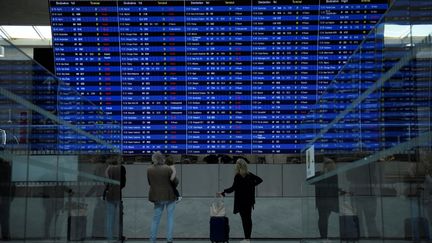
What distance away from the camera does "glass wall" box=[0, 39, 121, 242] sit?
5.41 meters

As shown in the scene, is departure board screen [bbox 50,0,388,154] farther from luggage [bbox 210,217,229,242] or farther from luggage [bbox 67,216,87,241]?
luggage [bbox 67,216,87,241]

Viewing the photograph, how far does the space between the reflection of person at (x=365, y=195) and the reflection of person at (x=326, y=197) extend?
3.86 ft

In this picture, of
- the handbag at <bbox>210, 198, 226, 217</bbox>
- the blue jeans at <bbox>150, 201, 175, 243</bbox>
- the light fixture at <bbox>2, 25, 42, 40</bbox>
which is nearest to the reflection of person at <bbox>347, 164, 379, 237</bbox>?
the blue jeans at <bbox>150, 201, 175, 243</bbox>

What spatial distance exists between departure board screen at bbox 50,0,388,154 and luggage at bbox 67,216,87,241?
6.28 metres

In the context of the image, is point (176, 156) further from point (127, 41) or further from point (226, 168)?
point (127, 41)

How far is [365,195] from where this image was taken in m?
6.30

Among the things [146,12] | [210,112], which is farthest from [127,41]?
[210,112]

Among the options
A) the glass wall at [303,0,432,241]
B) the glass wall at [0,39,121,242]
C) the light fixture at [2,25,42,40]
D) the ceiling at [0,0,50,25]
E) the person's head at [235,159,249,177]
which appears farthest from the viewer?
the light fixture at [2,25,42,40]

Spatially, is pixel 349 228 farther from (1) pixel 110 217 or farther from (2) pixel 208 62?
(2) pixel 208 62

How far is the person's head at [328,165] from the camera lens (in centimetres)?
866

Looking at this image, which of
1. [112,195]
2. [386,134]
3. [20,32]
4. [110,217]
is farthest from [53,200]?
[20,32]

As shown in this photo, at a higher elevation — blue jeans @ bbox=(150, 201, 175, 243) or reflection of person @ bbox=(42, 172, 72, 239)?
reflection of person @ bbox=(42, 172, 72, 239)

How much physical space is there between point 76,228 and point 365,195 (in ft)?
11.0

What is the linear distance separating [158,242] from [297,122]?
3.73m
